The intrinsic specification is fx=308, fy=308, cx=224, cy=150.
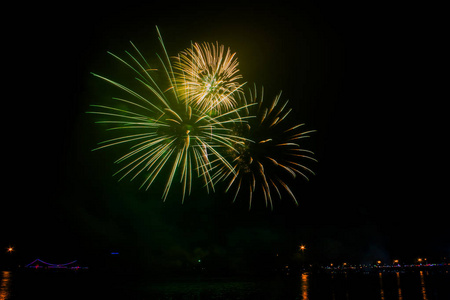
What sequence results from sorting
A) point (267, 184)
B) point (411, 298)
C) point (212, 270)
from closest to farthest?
point (267, 184), point (411, 298), point (212, 270)

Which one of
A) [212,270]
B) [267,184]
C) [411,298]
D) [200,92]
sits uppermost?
[200,92]

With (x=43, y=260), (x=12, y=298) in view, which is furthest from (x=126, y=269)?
(x=12, y=298)

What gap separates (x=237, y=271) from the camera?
120 meters

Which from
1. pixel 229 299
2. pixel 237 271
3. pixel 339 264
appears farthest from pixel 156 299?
pixel 339 264

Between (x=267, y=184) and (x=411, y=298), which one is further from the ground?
(x=267, y=184)

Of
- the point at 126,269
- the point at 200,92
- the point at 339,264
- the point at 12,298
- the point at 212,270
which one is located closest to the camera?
the point at 200,92

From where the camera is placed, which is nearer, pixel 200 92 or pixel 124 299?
pixel 200 92

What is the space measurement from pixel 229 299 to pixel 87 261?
11453 cm

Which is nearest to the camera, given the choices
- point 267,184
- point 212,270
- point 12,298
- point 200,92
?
point 200,92

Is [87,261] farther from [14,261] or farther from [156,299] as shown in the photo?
[156,299]

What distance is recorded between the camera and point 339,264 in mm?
161750

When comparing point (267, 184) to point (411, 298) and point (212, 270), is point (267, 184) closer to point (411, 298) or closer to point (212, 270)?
point (411, 298)

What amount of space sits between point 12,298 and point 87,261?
108113 millimetres

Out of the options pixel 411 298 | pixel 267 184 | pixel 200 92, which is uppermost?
pixel 200 92
